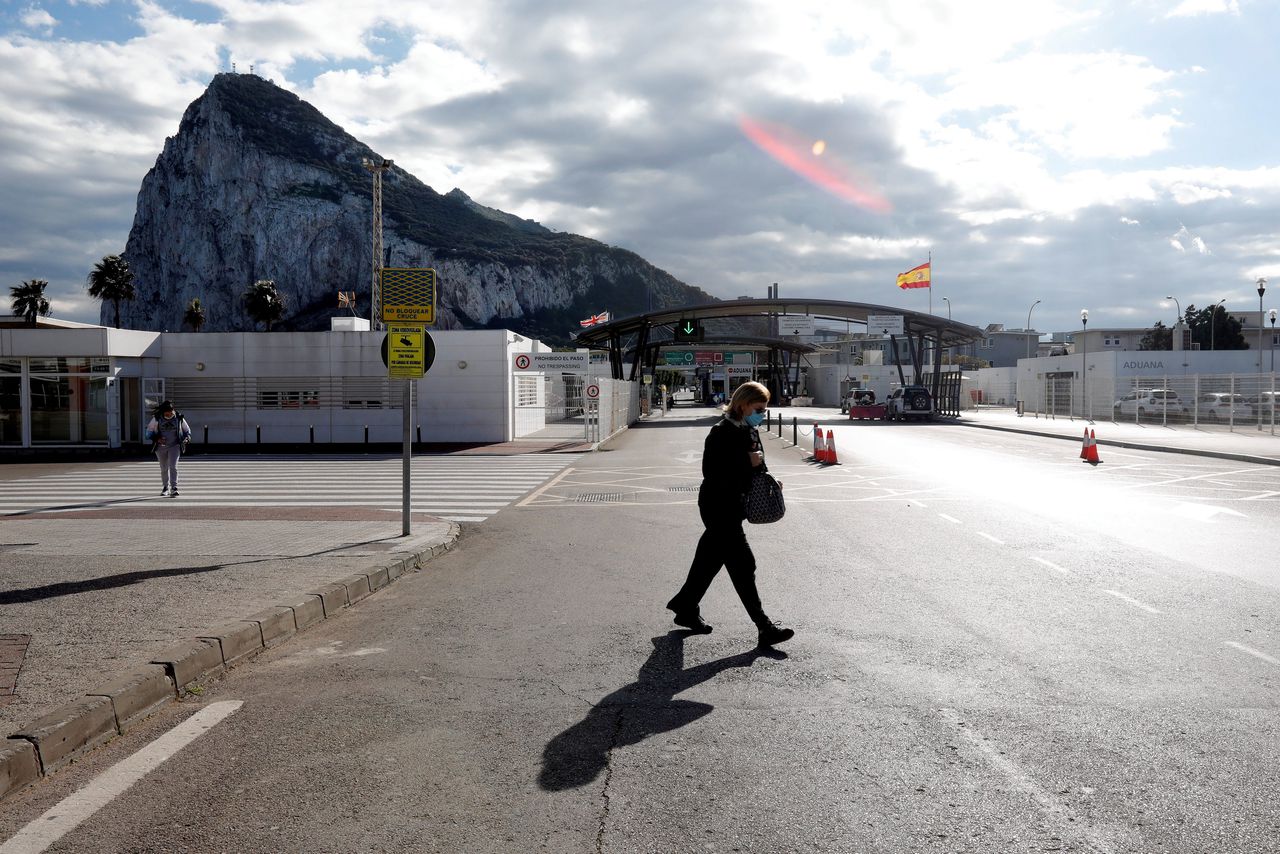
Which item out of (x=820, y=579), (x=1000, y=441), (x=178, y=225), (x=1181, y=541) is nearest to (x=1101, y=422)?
(x=1000, y=441)

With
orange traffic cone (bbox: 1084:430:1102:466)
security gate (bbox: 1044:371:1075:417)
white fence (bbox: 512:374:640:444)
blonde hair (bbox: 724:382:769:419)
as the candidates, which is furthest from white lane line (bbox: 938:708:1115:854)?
security gate (bbox: 1044:371:1075:417)

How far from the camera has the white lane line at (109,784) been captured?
357cm

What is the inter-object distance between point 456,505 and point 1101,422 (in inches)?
1456

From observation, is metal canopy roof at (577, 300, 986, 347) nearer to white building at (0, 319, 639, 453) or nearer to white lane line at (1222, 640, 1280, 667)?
white building at (0, 319, 639, 453)

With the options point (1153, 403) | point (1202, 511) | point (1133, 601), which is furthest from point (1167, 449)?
point (1133, 601)

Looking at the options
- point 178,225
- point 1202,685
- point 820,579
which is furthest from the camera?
point 178,225

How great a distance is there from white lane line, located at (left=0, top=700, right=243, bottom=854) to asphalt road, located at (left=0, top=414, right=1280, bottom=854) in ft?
0.19

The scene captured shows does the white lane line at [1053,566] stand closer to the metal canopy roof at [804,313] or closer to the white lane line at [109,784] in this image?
the white lane line at [109,784]

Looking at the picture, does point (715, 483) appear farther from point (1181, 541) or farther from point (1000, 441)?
point (1000, 441)

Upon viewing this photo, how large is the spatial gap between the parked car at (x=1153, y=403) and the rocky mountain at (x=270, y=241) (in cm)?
12360

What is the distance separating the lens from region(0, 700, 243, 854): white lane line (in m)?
3.57

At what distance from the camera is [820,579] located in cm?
853

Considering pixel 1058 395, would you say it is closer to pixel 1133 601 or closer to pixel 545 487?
pixel 545 487

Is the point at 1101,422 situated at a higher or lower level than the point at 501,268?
lower
